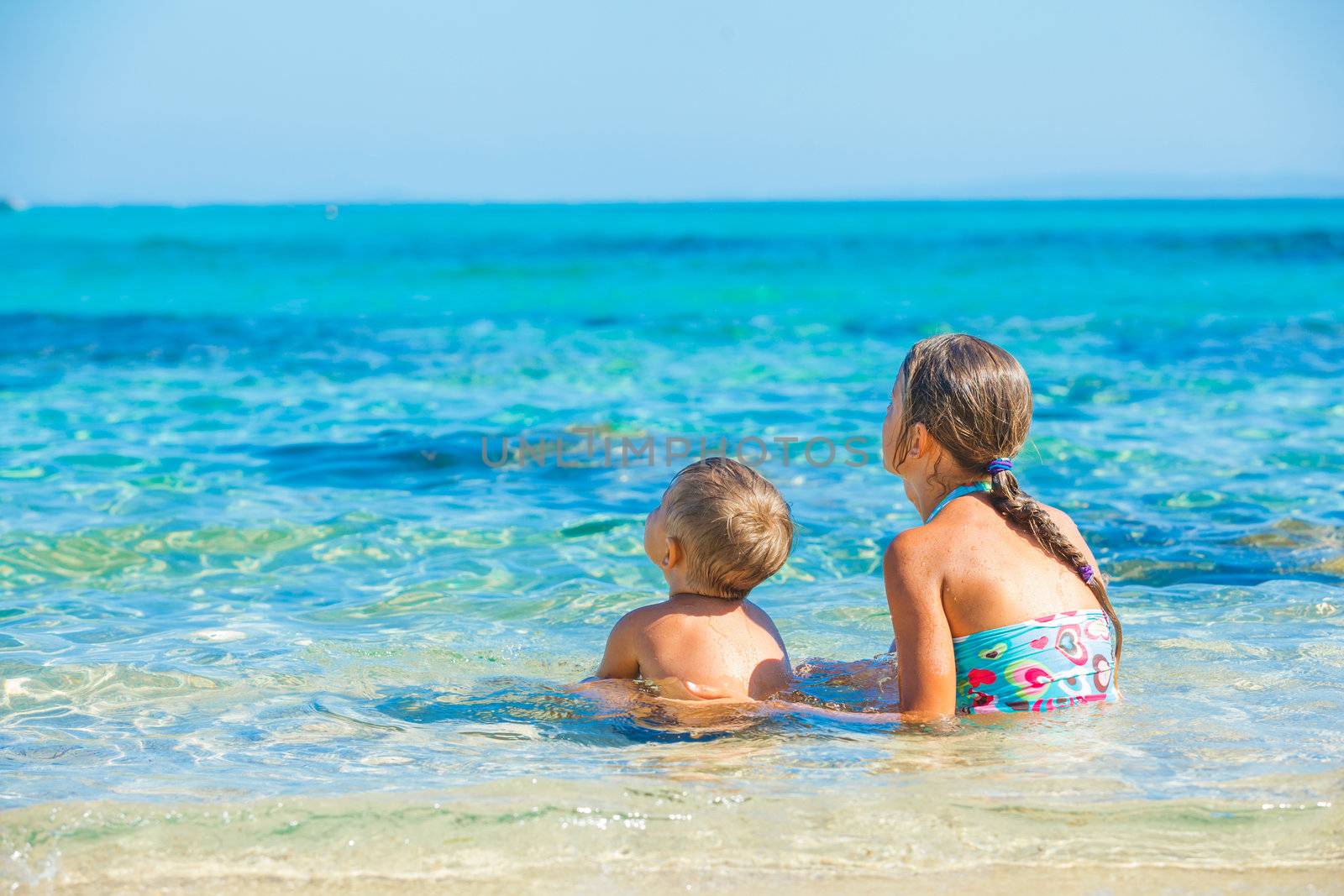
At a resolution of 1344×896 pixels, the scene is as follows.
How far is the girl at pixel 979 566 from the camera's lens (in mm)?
3020

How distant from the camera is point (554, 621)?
16.6 feet

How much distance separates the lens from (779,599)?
5.33 meters

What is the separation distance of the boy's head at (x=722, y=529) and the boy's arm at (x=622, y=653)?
21 centimetres

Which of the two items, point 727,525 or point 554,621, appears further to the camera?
point 554,621

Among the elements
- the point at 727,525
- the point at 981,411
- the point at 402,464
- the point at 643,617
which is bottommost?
the point at 402,464

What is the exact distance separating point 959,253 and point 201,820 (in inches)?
1334

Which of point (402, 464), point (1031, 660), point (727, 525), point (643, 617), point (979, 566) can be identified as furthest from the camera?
point (402, 464)

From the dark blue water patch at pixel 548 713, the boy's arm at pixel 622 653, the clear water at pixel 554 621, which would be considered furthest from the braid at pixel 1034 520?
the boy's arm at pixel 622 653

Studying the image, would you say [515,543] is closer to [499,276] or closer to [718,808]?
[718,808]

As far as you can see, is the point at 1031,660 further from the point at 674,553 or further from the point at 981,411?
the point at 674,553

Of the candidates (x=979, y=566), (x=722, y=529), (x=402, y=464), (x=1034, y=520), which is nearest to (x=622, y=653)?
(x=722, y=529)

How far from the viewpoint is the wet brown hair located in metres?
3.08

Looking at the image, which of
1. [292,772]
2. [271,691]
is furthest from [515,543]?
[292,772]

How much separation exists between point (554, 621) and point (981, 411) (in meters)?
2.47
